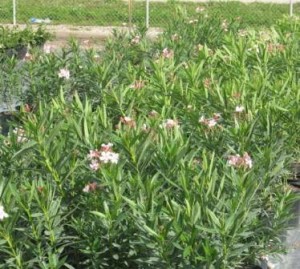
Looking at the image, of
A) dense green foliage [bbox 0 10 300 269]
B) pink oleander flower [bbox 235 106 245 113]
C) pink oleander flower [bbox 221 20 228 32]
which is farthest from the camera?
pink oleander flower [bbox 221 20 228 32]

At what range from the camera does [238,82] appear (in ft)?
13.7

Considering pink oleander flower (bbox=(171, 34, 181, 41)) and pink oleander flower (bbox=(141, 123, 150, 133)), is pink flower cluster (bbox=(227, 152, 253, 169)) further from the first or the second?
pink oleander flower (bbox=(171, 34, 181, 41))

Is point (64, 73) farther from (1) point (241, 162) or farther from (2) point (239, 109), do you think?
(1) point (241, 162)

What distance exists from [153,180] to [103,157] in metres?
0.19

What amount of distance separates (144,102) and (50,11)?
1387cm

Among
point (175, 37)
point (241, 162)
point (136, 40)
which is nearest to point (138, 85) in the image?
point (241, 162)

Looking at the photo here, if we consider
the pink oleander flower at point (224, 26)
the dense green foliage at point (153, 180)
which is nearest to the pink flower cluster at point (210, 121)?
the dense green foliage at point (153, 180)

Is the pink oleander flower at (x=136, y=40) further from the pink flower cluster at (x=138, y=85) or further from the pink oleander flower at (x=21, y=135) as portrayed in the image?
the pink oleander flower at (x=21, y=135)

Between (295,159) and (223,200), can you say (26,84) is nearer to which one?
(295,159)

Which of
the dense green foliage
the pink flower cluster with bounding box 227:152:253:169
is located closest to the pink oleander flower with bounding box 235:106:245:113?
the dense green foliage

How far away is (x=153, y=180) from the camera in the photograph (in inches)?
108

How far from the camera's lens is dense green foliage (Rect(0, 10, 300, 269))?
2.58m

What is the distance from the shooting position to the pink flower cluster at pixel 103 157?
274 centimetres

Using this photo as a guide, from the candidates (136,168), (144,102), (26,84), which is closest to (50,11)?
(26,84)
